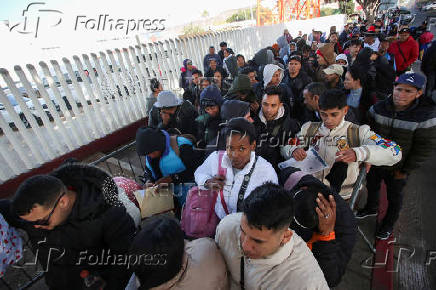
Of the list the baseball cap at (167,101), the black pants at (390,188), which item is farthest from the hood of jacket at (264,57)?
the black pants at (390,188)

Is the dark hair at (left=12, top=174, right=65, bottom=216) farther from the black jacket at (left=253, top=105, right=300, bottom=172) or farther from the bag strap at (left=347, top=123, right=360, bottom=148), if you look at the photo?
the bag strap at (left=347, top=123, right=360, bottom=148)

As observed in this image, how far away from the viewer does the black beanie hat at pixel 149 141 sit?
2221mm

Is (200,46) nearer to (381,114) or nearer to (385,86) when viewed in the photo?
(385,86)

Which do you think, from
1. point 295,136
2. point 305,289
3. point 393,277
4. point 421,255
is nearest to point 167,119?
point 295,136

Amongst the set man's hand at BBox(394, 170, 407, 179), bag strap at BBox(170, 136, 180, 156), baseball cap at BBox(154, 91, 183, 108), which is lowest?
man's hand at BBox(394, 170, 407, 179)

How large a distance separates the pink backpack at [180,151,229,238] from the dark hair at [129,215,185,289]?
0.62 metres

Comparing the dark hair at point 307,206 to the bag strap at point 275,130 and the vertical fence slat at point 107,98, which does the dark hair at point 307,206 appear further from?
the vertical fence slat at point 107,98

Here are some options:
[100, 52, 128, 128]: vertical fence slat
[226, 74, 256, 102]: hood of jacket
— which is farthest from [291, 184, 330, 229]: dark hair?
[100, 52, 128, 128]: vertical fence slat

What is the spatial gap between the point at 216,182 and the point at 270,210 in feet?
2.47

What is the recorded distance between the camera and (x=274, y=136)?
8.21 feet

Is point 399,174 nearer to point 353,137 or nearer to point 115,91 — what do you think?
point 353,137

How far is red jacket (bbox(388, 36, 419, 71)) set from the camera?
555cm

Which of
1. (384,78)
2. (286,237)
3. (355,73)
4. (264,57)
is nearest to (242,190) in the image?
(286,237)

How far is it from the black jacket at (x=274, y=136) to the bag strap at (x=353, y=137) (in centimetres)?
60
